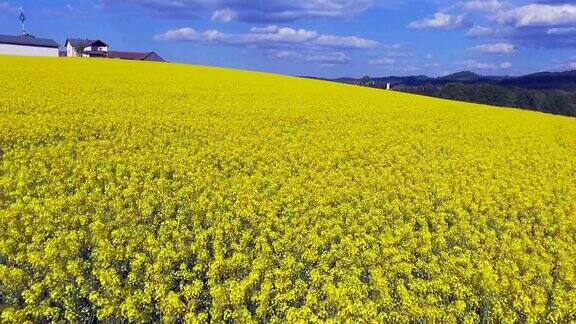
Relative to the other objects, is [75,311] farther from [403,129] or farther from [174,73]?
[174,73]

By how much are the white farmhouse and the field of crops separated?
8712 cm

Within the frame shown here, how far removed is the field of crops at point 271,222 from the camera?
706cm

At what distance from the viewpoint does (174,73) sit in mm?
36906

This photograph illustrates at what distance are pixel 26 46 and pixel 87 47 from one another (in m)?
26.6

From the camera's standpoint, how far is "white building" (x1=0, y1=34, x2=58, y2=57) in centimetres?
7238

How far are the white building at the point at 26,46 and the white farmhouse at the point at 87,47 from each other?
14534 millimetres

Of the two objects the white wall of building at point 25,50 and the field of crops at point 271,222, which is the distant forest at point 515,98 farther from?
the white wall of building at point 25,50

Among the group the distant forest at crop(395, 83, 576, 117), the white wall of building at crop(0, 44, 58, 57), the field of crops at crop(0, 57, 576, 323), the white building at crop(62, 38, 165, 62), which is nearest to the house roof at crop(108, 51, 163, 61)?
the white building at crop(62, 38, 165, 62)

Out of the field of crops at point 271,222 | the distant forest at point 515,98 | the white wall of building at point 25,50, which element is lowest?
the field of crops at point 271,222

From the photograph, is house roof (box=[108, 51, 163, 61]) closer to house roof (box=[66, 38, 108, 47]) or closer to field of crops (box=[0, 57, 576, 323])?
house roof (box=[66, 38, 108, 47])

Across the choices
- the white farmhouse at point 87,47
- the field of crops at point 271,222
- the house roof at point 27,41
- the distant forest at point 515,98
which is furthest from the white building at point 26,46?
the field of crops at point 271,222

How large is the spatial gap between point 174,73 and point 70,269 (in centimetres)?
3134

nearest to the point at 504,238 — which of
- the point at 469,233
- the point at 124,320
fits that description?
the point at 469,233

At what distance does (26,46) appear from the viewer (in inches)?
2965
